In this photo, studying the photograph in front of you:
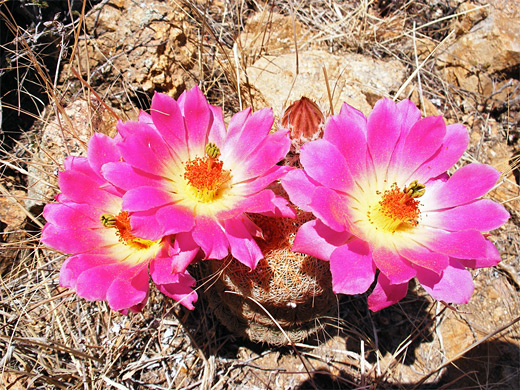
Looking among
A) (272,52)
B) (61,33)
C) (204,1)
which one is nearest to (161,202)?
(61,33)

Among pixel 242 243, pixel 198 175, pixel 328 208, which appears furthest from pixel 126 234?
pixel 328 208

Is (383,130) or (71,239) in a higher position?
(383,130)

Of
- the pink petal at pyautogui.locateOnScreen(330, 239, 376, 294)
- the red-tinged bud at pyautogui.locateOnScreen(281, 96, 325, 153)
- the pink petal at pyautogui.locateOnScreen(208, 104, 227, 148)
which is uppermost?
the red-tinged bud at pyautogui.locateOnScreen(281, 96, 325, 153)

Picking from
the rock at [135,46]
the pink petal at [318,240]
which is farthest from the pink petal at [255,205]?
the rock at [135,46]

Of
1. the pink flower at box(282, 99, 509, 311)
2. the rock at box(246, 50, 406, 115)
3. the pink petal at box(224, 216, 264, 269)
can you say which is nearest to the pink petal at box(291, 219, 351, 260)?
the pink flower at box(282, 99, 509, 311)

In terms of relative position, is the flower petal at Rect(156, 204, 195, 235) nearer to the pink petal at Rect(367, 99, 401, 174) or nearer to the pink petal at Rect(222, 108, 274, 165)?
the pink petal at Rect(222, 108, 274, 165)

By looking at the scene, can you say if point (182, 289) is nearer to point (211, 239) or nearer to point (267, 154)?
point (211, 239)
